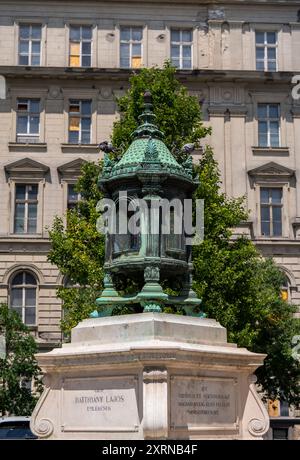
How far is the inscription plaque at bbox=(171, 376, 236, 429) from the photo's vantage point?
10164 millimetres

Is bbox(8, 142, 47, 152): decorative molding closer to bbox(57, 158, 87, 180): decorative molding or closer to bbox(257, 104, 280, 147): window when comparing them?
bbox(57, 158, 87, 180): decorative molding

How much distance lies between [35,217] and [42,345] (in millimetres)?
5997

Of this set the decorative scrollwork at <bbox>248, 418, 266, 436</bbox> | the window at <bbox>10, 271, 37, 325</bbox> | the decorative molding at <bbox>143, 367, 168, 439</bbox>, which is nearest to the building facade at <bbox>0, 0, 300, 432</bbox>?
the window at <bbox>10, 271, 37, 325</bbox>

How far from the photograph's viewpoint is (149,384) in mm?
9977

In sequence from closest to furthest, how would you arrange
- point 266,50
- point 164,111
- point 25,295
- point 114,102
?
point 164,111, point 25,295, point 114,102, point 266,50

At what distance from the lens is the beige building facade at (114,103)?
125 feet

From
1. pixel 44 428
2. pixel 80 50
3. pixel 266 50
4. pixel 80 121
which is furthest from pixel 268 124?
pixel 44 428

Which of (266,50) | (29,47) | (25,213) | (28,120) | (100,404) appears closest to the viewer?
(100,404)

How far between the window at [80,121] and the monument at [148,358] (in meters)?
27.2

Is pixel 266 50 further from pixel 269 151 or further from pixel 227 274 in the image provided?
pixel 227 274

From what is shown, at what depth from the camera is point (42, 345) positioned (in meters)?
36.4

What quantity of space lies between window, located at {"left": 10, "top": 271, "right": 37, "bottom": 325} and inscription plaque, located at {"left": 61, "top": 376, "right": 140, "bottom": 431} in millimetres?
26897

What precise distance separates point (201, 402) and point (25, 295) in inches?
1097
